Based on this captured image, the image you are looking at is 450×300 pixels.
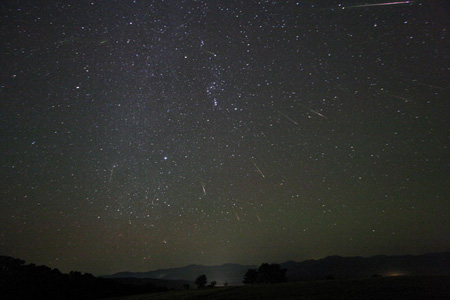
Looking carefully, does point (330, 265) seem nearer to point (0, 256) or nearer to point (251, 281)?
point (251, 281)

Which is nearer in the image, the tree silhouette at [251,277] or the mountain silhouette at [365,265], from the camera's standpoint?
the tree silhouette at [251,277]

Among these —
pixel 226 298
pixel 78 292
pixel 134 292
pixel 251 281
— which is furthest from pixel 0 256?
pixel 251 281

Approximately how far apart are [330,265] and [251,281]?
12333 cm

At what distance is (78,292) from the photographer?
31.0 metres

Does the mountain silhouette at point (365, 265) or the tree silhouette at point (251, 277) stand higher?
the tree silhouette at point (251, 277)

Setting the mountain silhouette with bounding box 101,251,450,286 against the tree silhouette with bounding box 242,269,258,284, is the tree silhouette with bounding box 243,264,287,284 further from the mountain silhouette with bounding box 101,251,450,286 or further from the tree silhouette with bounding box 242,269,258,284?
the mountain silhouette with bounding box 101,251,450,286

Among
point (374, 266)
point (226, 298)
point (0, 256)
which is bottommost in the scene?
point (374, 266)

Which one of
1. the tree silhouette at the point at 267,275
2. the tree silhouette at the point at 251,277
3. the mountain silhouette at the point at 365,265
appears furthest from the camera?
the mountain silhouette at the point at 365,265

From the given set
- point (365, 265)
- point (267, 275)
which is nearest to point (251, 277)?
point (267, 275)

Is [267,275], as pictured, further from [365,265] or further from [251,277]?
[365,265]

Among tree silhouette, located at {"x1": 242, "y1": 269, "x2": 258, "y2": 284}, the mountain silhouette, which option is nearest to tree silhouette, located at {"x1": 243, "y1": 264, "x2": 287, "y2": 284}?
tree silhouette, located at {"x1": 242, "y1": 269, "x2": 258, "y2": 284}

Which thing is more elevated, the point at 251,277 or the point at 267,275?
the point at 267,275

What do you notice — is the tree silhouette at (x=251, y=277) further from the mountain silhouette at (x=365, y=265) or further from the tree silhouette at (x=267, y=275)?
the mountain silhouette at (x=365, y=265)

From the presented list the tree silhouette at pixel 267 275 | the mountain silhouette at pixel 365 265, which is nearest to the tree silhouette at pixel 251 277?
the tree silhouette at pixel 267 275
